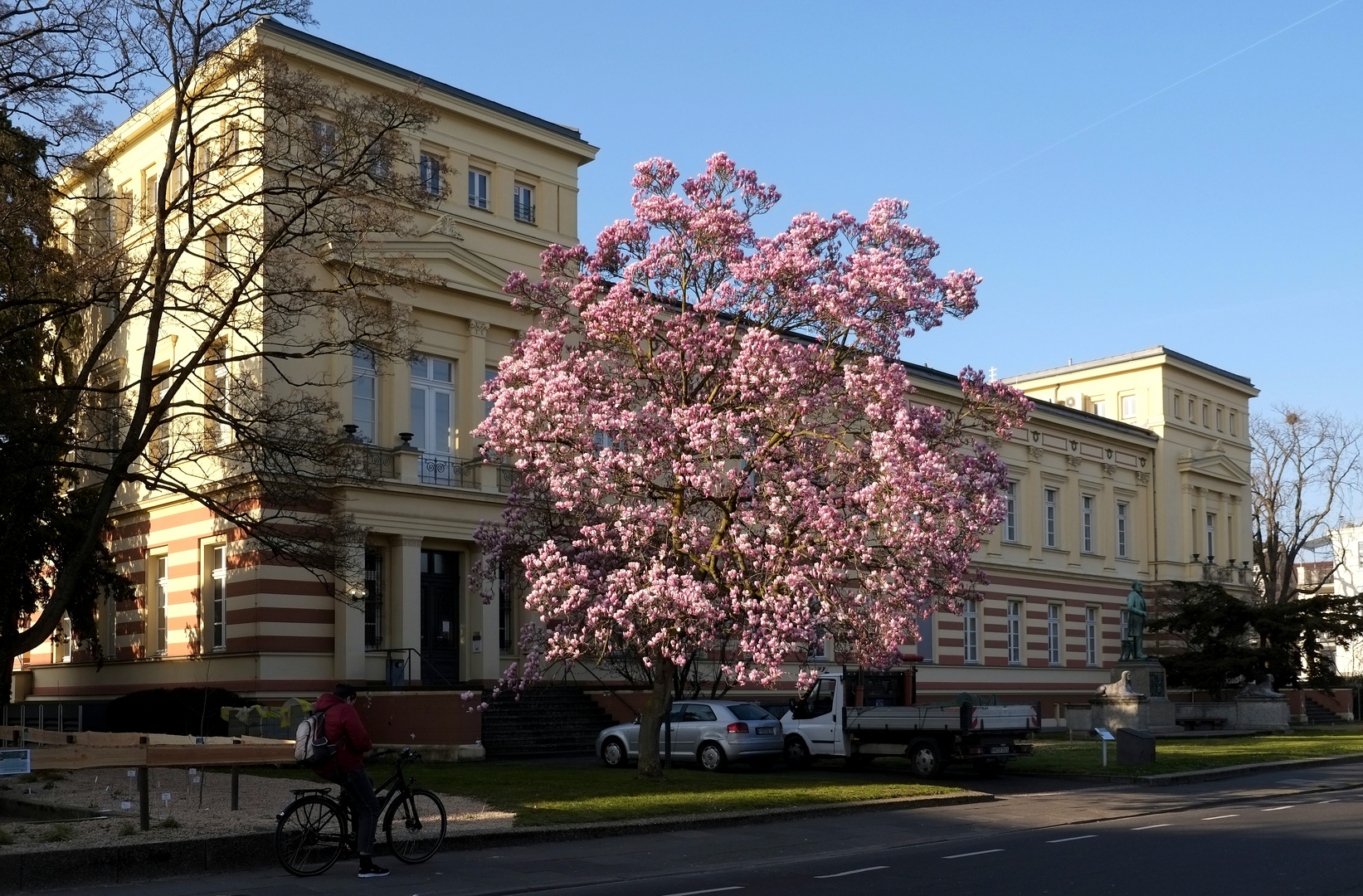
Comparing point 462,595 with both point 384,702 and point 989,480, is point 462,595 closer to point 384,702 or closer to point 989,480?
point 384,702

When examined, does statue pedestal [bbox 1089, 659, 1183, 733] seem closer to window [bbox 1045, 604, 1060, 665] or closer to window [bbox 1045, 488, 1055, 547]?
window [bbox 1045, 604, 1060, 665]

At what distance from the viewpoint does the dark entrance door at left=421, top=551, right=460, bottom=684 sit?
33.3m

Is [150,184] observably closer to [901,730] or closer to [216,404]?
[216,404]

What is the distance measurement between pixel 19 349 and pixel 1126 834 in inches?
873

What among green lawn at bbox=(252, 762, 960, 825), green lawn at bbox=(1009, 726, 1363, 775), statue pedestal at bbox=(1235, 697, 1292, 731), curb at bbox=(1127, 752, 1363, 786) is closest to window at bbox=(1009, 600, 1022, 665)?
statue pedestal at bbox=(1235, 697, 1292, 731)

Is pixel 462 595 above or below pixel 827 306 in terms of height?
below

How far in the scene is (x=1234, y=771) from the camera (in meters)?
28.8

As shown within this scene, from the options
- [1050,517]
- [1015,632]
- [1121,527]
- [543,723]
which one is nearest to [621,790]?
[543,723]

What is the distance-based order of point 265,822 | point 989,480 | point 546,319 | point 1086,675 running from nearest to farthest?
1. point 265,822
2. point 989,480
3. point 546,319
4. point 1086,675

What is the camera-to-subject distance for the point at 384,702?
2902 cm

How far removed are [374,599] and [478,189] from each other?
1041cm

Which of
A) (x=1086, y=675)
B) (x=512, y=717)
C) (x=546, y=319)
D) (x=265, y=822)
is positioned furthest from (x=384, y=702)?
(x=1086, y=675)

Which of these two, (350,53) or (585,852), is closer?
(585,852)

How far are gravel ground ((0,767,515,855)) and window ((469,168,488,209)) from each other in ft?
53.0
